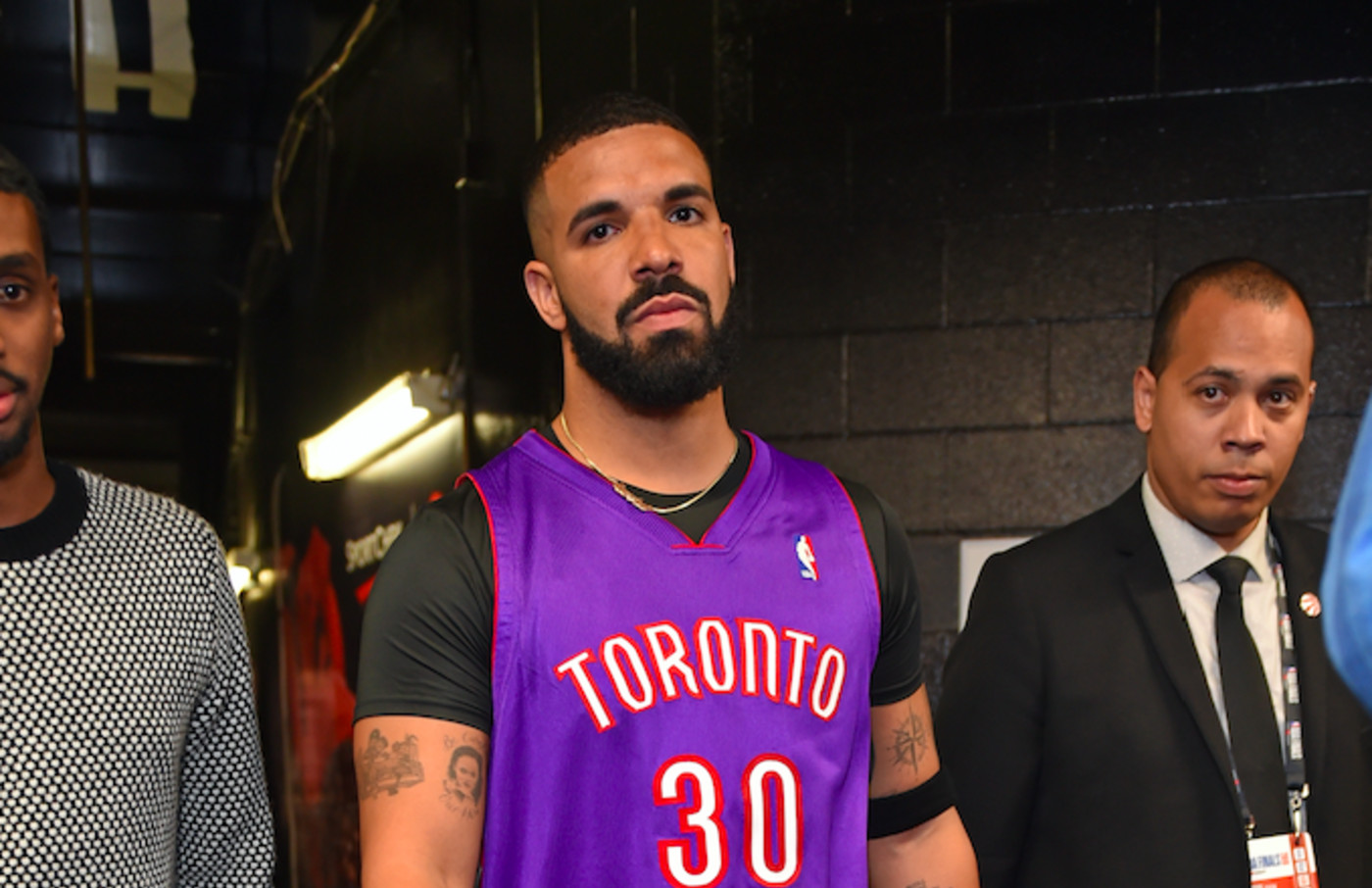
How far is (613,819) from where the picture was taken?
1.60 m

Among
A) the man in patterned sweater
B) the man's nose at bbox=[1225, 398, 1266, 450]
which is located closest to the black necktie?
the man's nose at bbox=[1225, 398, 1266, 450]

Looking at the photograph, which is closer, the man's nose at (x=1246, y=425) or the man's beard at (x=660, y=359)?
the man's beard at (x=660, y=359)

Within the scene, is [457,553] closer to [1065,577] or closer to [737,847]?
[737,847]

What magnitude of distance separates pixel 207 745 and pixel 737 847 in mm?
674

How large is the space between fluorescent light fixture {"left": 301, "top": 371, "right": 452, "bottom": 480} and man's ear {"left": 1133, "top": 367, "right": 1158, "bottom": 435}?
178cm

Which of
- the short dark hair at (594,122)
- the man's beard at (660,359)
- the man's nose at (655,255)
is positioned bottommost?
the man's beard at (660,359)

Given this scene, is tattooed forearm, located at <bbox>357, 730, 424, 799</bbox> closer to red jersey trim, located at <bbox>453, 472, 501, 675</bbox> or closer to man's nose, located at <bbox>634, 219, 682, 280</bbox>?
red jersey trim, located at <bbox>453, 472, 501, 675</bbox>

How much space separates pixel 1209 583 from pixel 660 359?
1.05m

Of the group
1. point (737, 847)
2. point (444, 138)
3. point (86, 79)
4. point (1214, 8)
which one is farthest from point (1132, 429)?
point (86, 79)

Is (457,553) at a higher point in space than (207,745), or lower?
higher

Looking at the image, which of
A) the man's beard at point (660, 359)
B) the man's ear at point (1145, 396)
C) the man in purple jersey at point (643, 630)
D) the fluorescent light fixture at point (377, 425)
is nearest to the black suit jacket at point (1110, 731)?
the man's ear at point (1145, 396)

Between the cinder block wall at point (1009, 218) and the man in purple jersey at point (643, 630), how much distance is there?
3.98 feet

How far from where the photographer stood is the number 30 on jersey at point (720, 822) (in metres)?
1.58

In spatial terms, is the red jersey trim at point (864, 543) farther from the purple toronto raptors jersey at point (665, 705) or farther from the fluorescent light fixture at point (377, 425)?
the fluorescent light fixture at point (377, 425)
